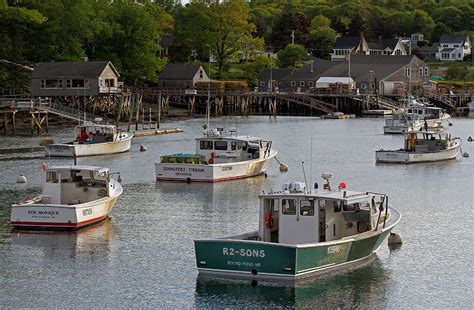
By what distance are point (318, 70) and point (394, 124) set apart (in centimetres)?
4869

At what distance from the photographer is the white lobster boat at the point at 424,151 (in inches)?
2628

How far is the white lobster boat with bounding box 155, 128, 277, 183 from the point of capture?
2189 inches

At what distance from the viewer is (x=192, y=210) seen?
46625 mm

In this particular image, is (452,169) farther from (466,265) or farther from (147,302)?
(147,302)

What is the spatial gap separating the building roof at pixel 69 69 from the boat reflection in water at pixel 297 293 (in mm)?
74466

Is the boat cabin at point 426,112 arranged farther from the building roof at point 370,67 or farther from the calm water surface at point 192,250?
the calm water surface at point 192,250

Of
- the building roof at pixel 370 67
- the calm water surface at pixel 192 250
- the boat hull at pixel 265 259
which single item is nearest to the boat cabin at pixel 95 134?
the calm water surface at pixel 192 250

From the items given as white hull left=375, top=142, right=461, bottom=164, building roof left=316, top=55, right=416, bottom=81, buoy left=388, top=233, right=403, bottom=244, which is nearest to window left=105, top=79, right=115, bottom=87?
building roof left=316, top=55, right=416, bottom=81

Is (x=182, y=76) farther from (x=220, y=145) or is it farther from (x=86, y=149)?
(x=220, y=145)

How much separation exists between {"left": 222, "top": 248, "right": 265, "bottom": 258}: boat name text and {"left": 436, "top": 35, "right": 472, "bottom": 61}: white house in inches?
6345

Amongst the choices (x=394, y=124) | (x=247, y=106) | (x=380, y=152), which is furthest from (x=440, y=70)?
(x=380, y=152)

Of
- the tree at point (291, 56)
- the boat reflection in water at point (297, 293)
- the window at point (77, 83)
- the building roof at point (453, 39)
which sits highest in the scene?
the building roof at point (453, 39)

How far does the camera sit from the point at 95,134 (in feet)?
233

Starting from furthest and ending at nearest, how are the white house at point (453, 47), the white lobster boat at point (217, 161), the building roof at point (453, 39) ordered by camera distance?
the white house at point (453, 47) < the building roof at point (453, 39) < the white lobster boat at point (217, 161)
